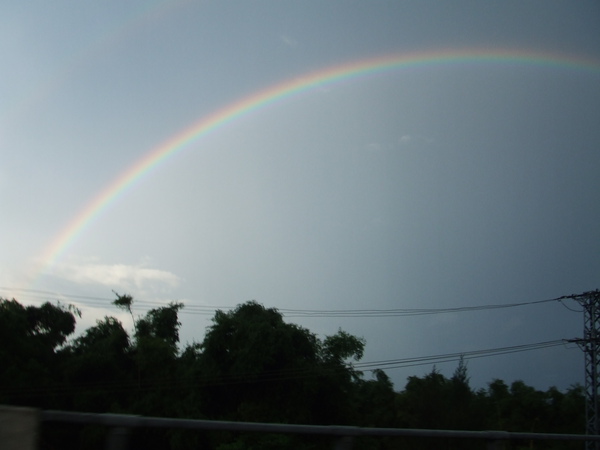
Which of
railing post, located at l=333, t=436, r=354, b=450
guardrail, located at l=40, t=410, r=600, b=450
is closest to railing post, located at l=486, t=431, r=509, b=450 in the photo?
guardrail, located at l=40, t=410, r=600, b=450

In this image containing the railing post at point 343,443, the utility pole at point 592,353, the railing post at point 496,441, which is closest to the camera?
the railing post at point 343,443

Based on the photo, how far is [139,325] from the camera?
5612 cm

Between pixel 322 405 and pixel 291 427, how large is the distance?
1749 inches

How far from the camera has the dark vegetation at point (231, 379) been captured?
4338cm

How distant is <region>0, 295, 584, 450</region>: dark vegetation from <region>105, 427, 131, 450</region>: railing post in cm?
3684

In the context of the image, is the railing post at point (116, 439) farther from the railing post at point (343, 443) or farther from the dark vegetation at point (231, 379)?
the dark vegetation at point (231, 379)

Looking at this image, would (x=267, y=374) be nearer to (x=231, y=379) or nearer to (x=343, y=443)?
(x=231, y=379)

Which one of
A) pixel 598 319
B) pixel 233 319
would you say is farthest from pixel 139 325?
pixel 598 319

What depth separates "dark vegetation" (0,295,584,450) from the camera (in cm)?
4338

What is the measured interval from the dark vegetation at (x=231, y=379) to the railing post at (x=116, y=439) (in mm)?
36835

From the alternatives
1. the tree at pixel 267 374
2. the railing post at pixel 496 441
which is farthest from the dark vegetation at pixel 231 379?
the railing post at pixel 496 441

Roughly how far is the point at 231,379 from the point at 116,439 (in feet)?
145

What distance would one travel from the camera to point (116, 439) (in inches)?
126

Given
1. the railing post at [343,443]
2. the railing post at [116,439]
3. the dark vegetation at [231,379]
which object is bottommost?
the railing post at [116,439]
